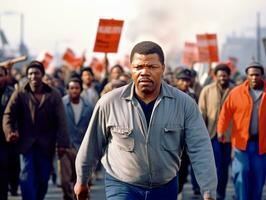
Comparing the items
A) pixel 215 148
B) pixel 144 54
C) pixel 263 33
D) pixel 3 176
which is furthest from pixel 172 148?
pixel 263 33

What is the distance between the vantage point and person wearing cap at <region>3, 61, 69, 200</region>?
30.9ft

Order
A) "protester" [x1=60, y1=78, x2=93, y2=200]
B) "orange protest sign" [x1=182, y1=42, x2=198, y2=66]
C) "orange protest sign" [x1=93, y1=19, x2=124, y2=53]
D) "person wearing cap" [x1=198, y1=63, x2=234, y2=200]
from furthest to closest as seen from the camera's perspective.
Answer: "orange protest sign" [x1=182, y1=42, x2=198, y2=66], "orange protest sign" [x1=93, y1=19, x2=124, y2=53], "person wearing cap" [x1=198, y1=63, x2=234, y2=200], "protester" [x1=60, y1=78, x2=93, y2=200]

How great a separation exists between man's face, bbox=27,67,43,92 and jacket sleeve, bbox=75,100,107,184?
3.58 metres

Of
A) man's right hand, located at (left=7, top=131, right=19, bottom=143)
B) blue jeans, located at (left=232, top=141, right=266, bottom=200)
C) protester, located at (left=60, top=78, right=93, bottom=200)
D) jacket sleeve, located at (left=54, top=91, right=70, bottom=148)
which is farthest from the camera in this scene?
protester, located at (left=60, top=78, right=93, bottom=200)

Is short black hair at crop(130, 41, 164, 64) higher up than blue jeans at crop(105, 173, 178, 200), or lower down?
higher up

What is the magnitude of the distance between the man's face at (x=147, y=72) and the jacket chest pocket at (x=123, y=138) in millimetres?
311

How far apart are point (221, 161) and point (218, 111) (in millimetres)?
694

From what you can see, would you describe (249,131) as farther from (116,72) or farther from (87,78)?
(116,72)

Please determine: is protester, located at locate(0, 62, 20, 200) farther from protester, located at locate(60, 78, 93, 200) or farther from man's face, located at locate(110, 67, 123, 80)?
man's face, located at locate(110, 67, 123, 80)

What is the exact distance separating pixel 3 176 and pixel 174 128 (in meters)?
4.59

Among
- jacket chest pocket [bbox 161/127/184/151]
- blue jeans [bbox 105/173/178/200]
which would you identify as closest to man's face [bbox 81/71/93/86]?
blue jeans [bbox 105/173/178/200]

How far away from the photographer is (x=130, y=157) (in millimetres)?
5973

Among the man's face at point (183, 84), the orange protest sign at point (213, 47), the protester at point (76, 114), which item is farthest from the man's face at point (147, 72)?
the orange protest sign at point (213, 47)

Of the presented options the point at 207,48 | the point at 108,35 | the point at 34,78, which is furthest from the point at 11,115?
the point at 207,48
